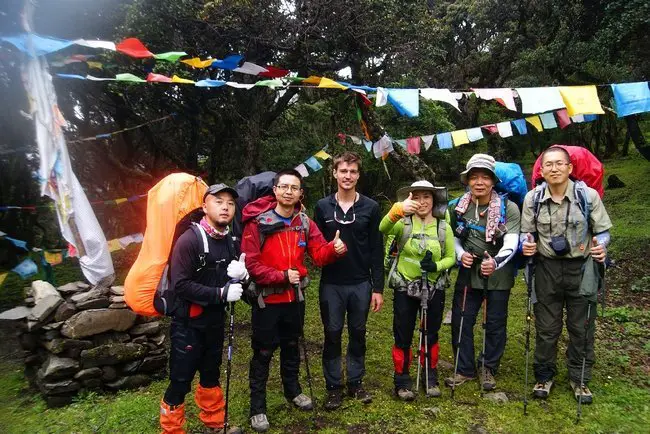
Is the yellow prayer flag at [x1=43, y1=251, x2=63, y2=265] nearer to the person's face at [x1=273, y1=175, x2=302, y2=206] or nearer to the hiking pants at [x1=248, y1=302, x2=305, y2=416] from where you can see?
the hiking pants at [x1=248, y1=302, x2=305, y2=416]

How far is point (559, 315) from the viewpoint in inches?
167

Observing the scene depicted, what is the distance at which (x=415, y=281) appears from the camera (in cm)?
410

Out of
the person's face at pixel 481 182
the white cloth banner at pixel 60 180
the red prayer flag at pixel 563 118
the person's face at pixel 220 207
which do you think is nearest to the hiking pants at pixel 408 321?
the person's face at pixel 481 182

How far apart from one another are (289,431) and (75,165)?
9737 mm

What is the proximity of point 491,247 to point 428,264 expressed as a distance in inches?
30.5

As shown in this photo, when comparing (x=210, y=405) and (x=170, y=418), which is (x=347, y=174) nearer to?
(x=210, y=405)

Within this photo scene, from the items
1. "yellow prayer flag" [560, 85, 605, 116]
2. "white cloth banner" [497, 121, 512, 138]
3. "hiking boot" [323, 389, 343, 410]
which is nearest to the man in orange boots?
"hiking boot" [323, 389, 343, 410]

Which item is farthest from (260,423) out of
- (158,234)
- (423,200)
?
(423,200)

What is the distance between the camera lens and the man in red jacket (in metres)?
3.74

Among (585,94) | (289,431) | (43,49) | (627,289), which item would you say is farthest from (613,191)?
(43,49)

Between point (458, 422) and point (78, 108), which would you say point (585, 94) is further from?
point (78, 108)

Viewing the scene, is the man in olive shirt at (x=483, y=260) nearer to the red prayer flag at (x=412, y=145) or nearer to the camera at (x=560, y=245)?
the camera at (x=560, y=245)

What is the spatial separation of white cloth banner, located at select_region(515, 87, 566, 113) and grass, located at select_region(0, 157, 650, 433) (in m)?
3.02

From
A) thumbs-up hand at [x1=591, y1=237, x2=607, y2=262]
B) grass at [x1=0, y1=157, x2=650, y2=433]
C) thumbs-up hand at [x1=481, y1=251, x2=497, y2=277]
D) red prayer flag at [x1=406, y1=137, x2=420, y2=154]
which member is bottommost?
grass at [x1=0, y1=157, x2=650, y2=433]
